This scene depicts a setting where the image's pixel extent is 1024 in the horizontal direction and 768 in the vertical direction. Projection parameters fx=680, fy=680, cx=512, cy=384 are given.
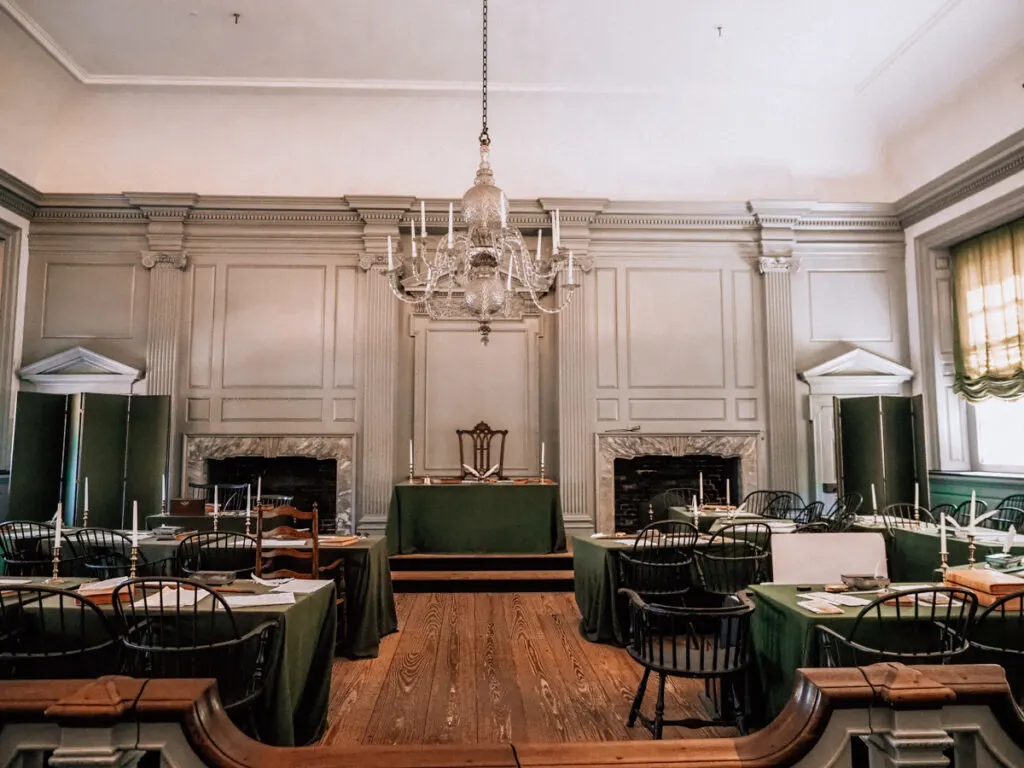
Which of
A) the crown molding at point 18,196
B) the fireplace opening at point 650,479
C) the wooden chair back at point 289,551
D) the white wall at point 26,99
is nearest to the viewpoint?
the wooden chair back at point 289,551

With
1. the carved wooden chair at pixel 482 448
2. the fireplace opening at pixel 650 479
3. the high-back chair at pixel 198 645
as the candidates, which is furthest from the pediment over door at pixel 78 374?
the fireplace opening at pixel 650 479

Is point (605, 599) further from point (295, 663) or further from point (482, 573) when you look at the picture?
point (295, 663)

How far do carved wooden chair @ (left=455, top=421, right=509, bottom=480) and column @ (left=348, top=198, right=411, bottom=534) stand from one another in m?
0.88

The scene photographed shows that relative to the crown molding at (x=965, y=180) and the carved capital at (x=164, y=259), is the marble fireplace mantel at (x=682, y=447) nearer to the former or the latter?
the crown molding at (x=965, y=180)

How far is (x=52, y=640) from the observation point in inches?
116

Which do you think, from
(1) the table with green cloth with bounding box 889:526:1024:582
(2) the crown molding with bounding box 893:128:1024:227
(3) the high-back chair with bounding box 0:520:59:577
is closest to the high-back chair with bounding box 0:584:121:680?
(3) the high-back chair with bounding box 0:520:59:577

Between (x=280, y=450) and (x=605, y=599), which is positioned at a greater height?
(x=280, y=450)

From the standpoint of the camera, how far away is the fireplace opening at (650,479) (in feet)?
29.0

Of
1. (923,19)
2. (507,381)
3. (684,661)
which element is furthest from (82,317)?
(923,19)

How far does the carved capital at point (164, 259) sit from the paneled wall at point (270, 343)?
0.15 meters

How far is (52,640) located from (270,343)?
19.1 feet

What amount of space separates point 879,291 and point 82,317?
10080 millimetres

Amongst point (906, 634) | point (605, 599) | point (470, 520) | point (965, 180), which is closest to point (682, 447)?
point (470, 520)

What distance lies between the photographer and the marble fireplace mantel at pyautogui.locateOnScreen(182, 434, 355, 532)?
8219 millimetres
